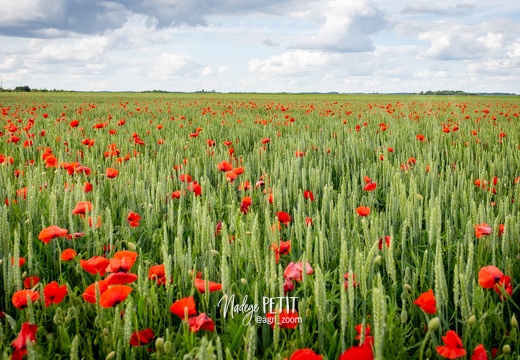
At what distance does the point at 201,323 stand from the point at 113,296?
24 cm

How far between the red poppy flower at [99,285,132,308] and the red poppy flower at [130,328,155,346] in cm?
11

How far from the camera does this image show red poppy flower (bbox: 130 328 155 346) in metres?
1.20

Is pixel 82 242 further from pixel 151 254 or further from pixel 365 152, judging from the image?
pixel 365 152

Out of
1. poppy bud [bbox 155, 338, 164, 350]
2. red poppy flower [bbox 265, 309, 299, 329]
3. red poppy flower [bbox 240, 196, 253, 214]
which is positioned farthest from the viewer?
red poppy flower [bbox 240, 196, 253, 214]

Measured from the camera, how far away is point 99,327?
4.38 feet

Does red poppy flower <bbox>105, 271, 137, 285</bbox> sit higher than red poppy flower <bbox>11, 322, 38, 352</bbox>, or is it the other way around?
red poppy flower <bbox>105, 271, 137, 285</bbox>

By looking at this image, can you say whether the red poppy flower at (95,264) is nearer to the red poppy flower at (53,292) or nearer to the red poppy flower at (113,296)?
the red poppy flower at (53,292)

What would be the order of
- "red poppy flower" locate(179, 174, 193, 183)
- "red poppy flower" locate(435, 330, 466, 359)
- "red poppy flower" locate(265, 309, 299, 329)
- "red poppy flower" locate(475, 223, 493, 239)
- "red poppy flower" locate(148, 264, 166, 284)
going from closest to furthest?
"red poppy flower" locate(435, 330, 466, 359)
"red poppy flower" locate(265, 309, 299, 329)
"red poppy flower" locate(148, 264, 166, 284)
"red poppy flower" locate(475, 223, 493, 239)
"red poppy flower" locate(179, 174, 193, 183)

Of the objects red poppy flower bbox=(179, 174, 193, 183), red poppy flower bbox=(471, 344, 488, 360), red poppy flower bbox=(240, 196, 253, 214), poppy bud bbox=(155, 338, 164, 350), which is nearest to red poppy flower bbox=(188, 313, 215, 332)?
poppy bud bbox=(155, 338, 164, 350)

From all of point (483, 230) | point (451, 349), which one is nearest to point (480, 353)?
point (451, 349)

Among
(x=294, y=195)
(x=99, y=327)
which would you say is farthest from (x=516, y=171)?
(x=99, y=327)

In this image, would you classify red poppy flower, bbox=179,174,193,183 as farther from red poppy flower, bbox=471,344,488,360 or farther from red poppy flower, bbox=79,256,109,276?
red poppy flower, bbox=471,344,488,360

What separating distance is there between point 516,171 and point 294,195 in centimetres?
209

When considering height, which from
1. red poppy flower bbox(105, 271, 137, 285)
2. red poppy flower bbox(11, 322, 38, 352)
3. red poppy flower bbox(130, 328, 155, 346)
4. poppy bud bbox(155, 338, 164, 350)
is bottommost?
red poppy flower bbox(130, 328, 155, 346)
